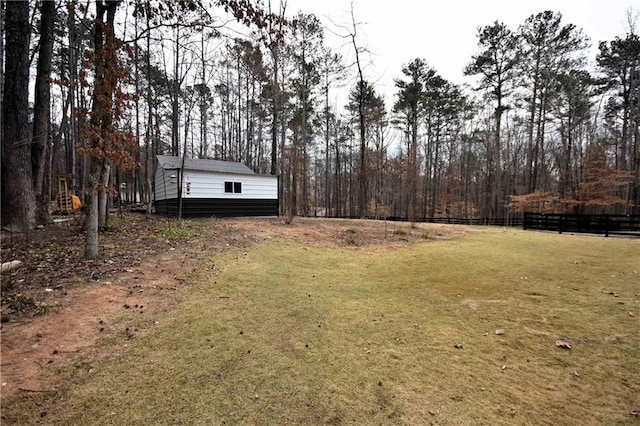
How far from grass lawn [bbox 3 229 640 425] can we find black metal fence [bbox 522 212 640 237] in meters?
9.61

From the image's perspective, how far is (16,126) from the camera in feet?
20.9

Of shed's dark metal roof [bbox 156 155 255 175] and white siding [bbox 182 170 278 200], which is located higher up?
shed's dark metal roof [bbox 156 155 255 175]

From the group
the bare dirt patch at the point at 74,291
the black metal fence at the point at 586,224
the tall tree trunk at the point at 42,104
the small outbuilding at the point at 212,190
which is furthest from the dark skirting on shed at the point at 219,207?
the black metal fence at the point at 586,224

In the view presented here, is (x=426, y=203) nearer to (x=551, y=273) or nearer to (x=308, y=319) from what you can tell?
(x=551, y=273)

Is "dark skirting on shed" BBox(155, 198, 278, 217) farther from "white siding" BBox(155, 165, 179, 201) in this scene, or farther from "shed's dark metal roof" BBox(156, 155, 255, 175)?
"shed's dark metal roof" BBox(156, 155, 255, 175)

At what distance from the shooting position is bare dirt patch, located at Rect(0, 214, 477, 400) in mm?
2312

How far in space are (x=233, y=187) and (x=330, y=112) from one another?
49.8 ft

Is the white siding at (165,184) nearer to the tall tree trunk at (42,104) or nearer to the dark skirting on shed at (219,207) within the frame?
the dark skirting on shed at (219,207)

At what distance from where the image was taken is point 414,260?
22.5 feet

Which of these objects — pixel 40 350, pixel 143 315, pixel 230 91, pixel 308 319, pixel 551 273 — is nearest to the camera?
pixel 40 350

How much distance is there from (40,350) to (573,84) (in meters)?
26.7

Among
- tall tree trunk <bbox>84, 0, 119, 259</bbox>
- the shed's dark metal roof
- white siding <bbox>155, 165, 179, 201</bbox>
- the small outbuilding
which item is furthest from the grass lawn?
the shed's dark metal roof

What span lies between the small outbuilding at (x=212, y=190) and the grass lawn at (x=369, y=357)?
8918 mm

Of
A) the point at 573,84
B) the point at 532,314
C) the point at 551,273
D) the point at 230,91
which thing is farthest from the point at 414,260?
the point at 230,91
